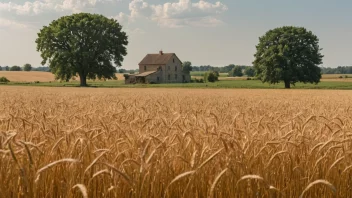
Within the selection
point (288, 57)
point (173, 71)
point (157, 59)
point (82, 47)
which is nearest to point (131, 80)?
point (157, 59)

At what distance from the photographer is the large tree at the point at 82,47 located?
2709 inches

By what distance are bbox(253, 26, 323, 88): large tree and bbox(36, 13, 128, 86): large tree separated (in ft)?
86.3

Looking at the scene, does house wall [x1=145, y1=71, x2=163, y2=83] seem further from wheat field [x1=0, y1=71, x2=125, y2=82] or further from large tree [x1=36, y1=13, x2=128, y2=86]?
wheat field [x1=0, y1=71, x2=125, y2=82]

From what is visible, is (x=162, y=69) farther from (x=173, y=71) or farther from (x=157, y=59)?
(x=157, y=59)

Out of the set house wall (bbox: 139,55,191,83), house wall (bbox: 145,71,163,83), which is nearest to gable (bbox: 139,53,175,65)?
house wall (bbox: 139,55,191,83)

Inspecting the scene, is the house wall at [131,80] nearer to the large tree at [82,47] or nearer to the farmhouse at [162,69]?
the farmhouse at [162,69]

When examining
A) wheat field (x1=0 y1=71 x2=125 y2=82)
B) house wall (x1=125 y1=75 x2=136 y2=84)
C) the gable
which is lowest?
house wall (x1=125 y1=75 x2=136 y2=84)

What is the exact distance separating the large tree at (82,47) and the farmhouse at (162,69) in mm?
24491

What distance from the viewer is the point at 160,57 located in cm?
10694

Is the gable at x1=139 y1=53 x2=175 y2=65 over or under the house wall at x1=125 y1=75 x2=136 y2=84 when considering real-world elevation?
over

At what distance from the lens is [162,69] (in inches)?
4033

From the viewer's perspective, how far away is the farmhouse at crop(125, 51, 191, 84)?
99.7 meters

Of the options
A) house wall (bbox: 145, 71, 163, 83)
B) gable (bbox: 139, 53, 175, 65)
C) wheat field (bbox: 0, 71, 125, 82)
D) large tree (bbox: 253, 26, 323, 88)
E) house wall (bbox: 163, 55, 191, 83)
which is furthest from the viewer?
gable (bbox: 139, 53, 175, 65)

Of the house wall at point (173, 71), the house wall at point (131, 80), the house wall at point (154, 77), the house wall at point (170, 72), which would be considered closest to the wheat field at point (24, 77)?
the house wall at point (131, 80)
